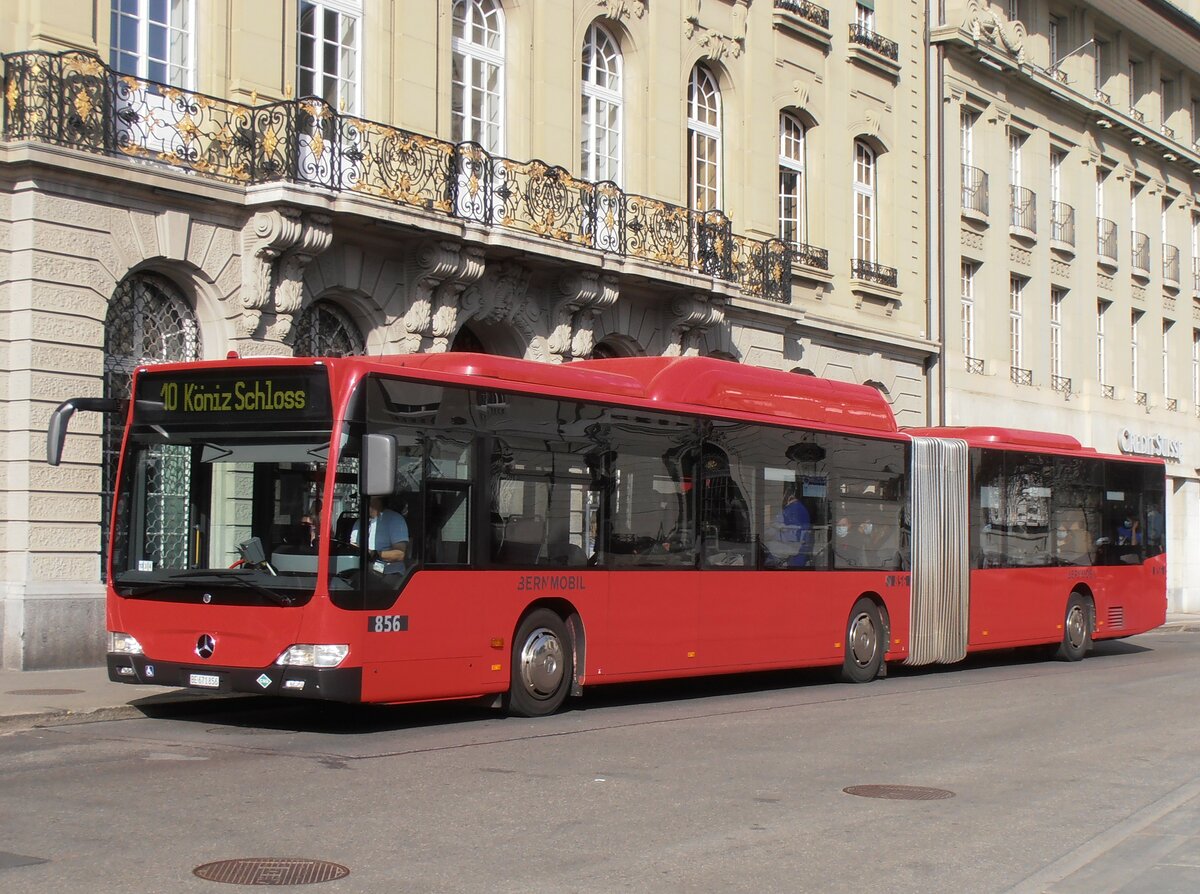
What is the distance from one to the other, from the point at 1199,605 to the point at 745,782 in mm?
37396

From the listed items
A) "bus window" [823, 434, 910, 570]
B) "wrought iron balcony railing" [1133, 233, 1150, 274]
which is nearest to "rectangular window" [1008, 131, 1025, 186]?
"wrought iron balcony railing" [1133, 233, 1150, 274]

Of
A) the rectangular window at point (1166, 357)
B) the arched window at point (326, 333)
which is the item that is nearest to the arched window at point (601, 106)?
the arched window at point (326, 333)

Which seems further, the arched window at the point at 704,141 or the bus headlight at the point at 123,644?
the arched window at the point at 704,141

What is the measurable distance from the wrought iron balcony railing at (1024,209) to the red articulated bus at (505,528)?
715 inches

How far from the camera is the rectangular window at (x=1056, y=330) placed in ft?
128

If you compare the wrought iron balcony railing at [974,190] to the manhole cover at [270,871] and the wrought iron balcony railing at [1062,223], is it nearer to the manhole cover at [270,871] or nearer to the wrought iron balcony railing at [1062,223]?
the wrought iron balcony railing at [1062,223]

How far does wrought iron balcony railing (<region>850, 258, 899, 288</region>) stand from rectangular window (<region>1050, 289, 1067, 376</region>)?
26.2 feet

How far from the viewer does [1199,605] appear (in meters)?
44.6

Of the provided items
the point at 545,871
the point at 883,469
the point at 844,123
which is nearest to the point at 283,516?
the point at 545,871

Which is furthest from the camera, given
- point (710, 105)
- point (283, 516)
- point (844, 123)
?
point (844, 123)

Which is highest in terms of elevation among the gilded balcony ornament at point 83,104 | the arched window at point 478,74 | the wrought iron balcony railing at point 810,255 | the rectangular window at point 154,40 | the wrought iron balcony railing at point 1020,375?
the arched window at point 478,74

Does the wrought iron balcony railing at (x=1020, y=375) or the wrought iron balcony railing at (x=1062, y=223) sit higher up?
the wrought iron balcony railing at (x=1062, y=223)

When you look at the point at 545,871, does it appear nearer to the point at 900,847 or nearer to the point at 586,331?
the point at 900,847

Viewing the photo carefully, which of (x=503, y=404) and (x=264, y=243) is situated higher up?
(x=264, y=243)
